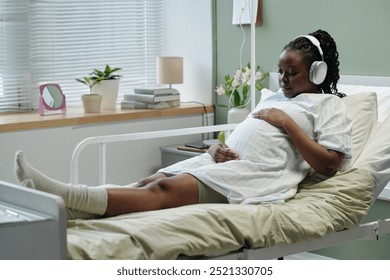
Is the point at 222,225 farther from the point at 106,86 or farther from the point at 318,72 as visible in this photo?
the point at 106,86

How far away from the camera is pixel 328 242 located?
8.43 ft

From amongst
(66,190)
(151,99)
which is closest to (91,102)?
(151,99)

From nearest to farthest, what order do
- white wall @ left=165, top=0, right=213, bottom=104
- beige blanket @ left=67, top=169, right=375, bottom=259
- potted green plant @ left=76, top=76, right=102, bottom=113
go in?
beige blanket @ left=67, top=169, right=375, bottom=259 → potted green plant @ left=76, top=76, right=102, bottom=113 → white wall @ left=165, top=0, right=213, bottom=104

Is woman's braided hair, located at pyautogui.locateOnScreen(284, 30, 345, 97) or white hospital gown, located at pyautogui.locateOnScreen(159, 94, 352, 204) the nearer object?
white hospital gown, located at pyautogui.locateOnScreen(159, 94, 352, 204)

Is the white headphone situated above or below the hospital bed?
above

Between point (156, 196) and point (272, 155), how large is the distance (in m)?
0.48

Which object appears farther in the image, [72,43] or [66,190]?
[72,43]

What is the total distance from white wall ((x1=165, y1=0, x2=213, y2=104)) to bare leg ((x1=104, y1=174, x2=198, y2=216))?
2.02m

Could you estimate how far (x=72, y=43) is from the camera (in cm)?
445

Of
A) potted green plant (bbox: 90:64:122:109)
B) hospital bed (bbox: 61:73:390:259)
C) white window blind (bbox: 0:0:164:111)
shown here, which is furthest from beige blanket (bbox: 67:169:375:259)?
white window blind (bbox: 0:0:164:111)

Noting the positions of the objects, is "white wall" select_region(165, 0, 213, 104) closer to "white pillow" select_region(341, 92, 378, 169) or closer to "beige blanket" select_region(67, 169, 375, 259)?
"white pillow" select_region(341, 92, 378, 169)

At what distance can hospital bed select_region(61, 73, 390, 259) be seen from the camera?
2.12 m
